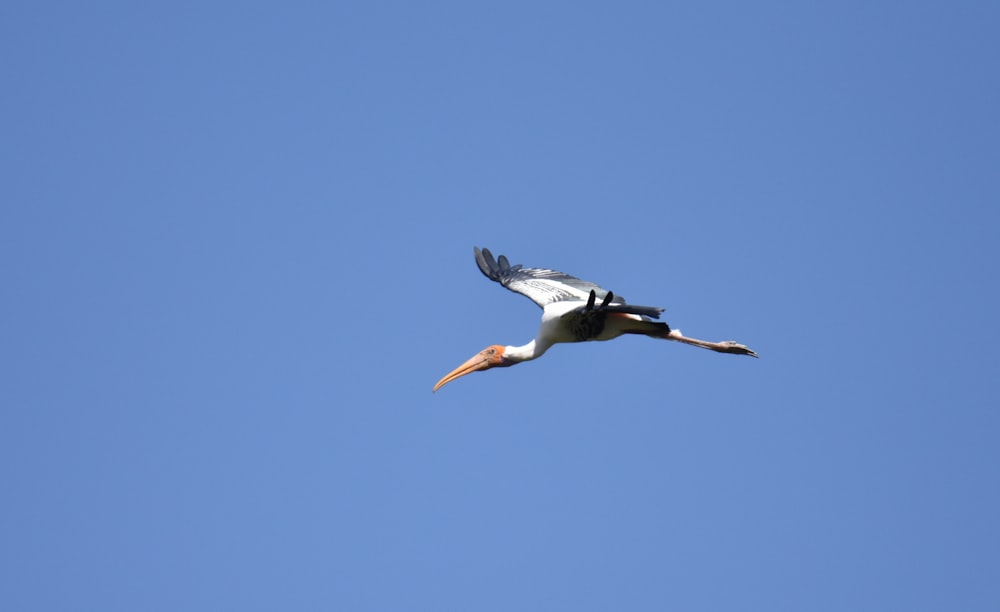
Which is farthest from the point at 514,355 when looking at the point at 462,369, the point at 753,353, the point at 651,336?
the point at 753,353

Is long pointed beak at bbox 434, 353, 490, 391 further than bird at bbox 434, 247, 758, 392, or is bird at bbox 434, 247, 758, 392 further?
long pointed beak at bbox 434, 353, 490, 391

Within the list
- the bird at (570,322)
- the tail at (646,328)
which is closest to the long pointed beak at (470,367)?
the bird at (570,322)

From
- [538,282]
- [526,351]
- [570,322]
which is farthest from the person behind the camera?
[538,282]

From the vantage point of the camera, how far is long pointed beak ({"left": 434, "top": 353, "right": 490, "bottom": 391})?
20.5 m

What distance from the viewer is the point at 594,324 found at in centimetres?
1950

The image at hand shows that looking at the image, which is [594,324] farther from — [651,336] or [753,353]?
[753,353]

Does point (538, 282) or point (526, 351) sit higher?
point (538, 282)

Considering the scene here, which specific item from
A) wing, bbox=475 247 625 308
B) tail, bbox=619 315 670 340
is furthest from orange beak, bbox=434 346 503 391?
tail, bbox=619 315 670 340

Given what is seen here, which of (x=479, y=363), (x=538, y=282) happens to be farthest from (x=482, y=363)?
(x=538, y=282)

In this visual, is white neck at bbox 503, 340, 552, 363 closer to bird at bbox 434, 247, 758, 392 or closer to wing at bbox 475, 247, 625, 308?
bird at bbox 434, 247, 758, 392

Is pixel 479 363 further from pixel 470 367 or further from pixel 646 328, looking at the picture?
pixel 646 328

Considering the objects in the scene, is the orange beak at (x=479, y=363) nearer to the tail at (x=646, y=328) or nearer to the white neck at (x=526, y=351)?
the white neck at (x=526, y=351)

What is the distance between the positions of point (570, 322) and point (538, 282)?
275cm

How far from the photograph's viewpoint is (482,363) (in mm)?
20562
